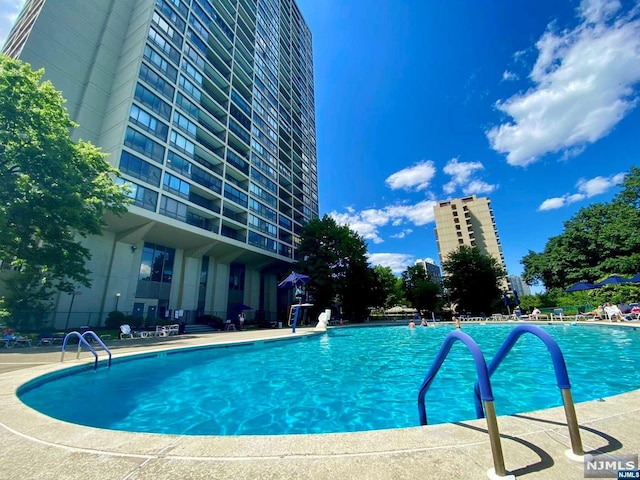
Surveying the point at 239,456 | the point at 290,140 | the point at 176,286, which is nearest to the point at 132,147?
the point at 176,286

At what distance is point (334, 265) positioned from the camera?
36.4 m

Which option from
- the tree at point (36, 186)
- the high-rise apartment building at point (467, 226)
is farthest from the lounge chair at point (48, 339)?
the high-rise apartment building at point (467, 226)

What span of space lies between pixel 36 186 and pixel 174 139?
13.7 m

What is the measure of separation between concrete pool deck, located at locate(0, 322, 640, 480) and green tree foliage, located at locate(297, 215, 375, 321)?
31.6 meters

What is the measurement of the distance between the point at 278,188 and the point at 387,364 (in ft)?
121

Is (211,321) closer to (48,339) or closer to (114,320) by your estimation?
(114,320)

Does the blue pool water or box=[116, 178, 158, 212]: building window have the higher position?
box=[116, 178, 158, 212]: building window

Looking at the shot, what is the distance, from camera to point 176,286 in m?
27.0

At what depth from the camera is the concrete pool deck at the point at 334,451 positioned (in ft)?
6.64

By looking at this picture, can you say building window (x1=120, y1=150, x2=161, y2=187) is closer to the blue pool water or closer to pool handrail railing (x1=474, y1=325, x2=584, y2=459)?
the blue pool water

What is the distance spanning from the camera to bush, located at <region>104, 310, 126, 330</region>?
65.8 ft

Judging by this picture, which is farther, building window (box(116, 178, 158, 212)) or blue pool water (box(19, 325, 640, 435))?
building window (box(116, 178, 158, 212))

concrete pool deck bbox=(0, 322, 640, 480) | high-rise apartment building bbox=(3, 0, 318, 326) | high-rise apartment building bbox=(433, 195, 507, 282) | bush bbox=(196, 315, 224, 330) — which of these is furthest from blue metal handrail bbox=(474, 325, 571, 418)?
high-rise apartment building bbox=(433, 195, 507, 282)

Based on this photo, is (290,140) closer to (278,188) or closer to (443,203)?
(278,188)
